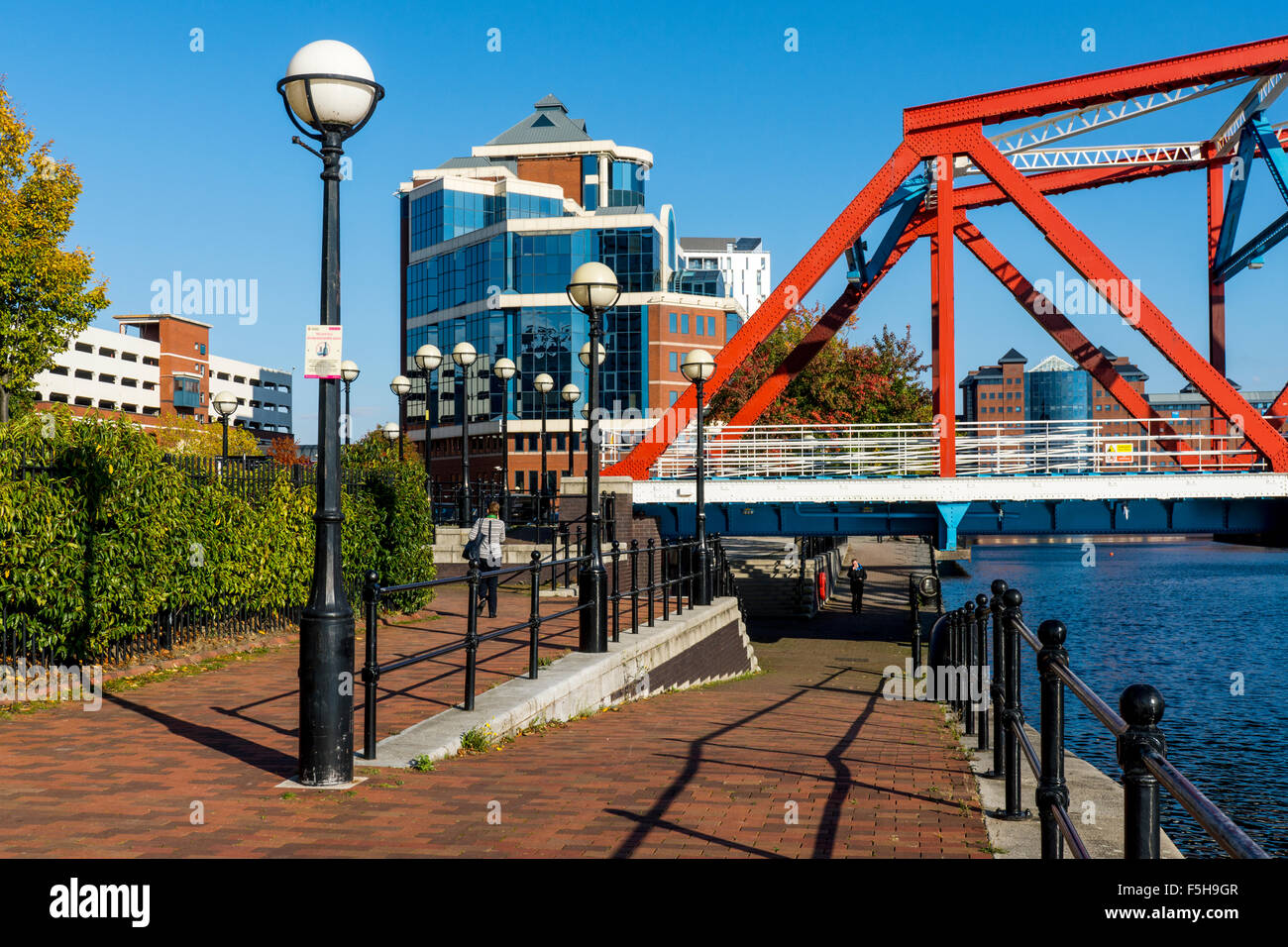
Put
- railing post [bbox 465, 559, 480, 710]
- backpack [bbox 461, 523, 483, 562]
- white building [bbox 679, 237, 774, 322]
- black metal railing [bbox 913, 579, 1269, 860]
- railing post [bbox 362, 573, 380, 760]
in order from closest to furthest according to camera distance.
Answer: black metal railing [bbox 913, 579, 1269, 860] → railing post [bbox 362, 573, 380, 760] → railing post [bbox 465, 559, 480, 710] → backpack [bbox 461, 523, 483, 562] → white building [bbox 679, 237, 774, 322]

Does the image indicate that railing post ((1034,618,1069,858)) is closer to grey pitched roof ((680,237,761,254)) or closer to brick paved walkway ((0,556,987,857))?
brick paved walkway ((0,556,987,857))

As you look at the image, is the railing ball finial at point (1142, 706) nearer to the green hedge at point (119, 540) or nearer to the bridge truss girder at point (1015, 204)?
the green hedge at point (119, 540)

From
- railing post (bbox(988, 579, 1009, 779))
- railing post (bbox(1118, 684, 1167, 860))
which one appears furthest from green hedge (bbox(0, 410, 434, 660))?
railing post (bbox(1118, 684, 1167, 860))

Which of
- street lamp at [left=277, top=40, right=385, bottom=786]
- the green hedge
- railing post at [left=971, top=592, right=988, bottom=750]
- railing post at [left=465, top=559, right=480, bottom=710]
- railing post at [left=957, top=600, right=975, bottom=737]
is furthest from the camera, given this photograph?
railing post at [left=957, top=600, right=975, bottom=737]

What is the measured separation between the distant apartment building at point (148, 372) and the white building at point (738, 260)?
211ft

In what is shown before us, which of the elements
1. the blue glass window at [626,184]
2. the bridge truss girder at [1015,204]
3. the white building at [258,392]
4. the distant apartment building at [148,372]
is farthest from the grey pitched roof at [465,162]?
the bridge truss girder at [1015,204]

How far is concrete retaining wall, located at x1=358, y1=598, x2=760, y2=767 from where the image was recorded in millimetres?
6901

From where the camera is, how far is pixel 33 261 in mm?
25000

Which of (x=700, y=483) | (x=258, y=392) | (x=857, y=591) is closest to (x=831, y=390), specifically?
(x=857, y=591)

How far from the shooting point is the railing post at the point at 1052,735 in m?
3.57

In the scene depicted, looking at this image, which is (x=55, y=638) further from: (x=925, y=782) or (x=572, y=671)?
(x=925, y=782)

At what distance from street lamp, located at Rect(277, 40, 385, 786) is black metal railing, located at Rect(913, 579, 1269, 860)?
11.4 feet

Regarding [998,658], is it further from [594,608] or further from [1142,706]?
[594,608]

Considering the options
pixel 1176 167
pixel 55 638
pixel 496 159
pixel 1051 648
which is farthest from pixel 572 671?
pixel 496 159
